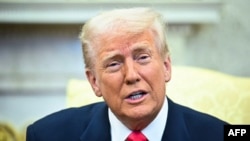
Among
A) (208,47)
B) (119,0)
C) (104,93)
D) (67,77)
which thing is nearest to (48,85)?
(67,77)

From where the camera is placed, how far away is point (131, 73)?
935 mm

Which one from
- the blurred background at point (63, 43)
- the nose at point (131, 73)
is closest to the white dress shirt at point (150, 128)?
the nose at point (131, 73)

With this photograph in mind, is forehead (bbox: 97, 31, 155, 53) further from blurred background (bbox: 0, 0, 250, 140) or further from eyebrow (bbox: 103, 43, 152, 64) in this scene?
blurred background (bbox: 0, 0, 250, 140)

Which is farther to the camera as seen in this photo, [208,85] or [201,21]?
[201,21]

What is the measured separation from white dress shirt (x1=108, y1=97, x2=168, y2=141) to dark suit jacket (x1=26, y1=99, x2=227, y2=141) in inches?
0.4

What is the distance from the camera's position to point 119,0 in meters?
1.44

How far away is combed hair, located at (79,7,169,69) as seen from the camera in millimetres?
927

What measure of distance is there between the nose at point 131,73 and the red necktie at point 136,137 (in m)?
0.12

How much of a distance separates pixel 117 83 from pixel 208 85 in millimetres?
389

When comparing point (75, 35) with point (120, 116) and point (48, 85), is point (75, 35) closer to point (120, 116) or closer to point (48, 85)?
point (48, 85)

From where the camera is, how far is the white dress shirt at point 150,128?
1006 millimetres

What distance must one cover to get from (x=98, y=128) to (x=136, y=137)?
10cm

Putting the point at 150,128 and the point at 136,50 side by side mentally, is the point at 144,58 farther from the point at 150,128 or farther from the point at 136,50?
the point at 150,128

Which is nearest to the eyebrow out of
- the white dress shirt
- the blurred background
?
the white dress shirt
